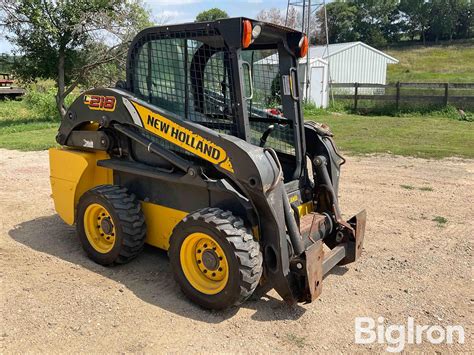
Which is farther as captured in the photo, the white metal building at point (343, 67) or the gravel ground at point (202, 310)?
the white metal building at point (343, 67)

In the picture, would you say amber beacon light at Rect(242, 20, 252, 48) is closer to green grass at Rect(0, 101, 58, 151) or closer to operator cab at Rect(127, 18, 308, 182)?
operator cab at Rect(127, 18, 308, 182)

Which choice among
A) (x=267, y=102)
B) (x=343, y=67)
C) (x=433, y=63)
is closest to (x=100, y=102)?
(x=267, y=102)

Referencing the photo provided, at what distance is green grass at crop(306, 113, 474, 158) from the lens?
34.4 feet

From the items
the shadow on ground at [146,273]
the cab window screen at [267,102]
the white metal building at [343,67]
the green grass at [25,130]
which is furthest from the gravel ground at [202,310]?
the white metal building at [343,67]

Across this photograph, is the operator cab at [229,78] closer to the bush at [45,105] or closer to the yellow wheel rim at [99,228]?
the yellow wheel rim at [99,228]

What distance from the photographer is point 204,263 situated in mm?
3881

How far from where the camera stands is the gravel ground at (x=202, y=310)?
3.48 meters

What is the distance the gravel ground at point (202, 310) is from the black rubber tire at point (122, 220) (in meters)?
0.16

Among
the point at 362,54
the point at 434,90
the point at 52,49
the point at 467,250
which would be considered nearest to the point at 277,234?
the point at 467,250

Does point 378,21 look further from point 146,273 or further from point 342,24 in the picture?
point 146,273

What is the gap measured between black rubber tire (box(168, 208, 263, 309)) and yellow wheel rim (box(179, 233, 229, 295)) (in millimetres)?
55

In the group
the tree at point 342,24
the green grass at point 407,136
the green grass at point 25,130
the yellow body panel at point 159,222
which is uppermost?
the tree at point 342,24

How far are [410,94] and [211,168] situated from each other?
16.9 meters

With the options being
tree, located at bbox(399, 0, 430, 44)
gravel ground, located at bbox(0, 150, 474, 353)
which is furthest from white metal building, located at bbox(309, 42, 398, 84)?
tree, located at bbox(399, 0, 430, 44)
